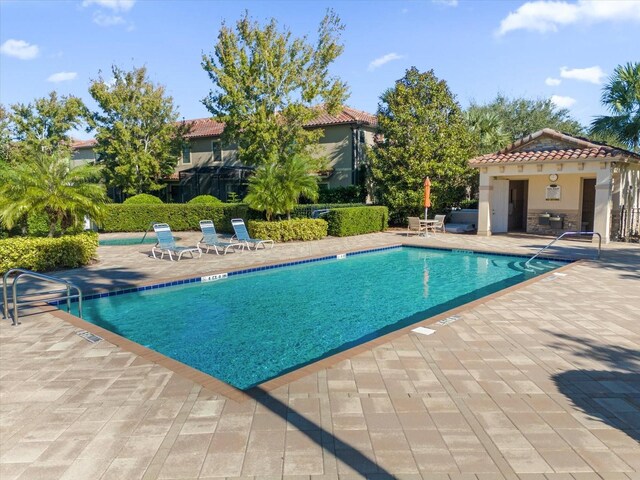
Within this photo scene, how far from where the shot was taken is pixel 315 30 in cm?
2236

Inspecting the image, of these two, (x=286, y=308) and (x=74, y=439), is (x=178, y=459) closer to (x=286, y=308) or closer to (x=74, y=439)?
(x=74, y=439)

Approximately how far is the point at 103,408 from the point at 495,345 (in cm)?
457

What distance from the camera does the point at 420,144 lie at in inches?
872

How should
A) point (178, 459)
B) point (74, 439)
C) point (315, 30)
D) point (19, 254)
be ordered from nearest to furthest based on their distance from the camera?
1. point (178, 459)
2. point (74, 439)
3. point (19, 254)
4. point (315, 30)

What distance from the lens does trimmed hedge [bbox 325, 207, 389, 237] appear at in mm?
19891

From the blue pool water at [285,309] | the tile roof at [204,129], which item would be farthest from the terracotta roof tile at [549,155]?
the tile roof at [204,129]

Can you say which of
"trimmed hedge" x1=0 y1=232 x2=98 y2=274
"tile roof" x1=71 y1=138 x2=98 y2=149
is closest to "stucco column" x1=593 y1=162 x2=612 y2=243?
"trimmed hedge" x1=0 y1=232 x2=98 y2=274

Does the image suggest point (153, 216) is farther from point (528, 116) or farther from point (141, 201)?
point (528, 116)

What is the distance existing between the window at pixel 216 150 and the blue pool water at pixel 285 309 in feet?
65.1

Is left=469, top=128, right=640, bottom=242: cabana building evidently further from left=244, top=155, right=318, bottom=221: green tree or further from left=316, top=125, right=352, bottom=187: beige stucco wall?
left=316, top=125, right=352, bottom=187: beige stucco wall

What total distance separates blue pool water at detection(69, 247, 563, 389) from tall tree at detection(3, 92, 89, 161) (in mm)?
26461

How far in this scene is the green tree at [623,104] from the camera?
65.1 ft

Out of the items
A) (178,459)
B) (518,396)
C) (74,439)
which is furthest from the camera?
(518,396)

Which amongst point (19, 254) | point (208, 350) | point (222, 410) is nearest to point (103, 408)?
point (222, 410)
